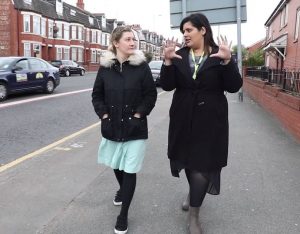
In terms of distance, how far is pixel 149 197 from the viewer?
172 inches

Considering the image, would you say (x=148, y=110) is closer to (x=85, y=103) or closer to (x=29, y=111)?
(x=29, y=111)

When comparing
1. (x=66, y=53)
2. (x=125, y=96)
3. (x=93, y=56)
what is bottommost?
(x=125, y=96)

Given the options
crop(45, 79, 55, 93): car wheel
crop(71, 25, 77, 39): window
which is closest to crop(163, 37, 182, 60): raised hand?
crop(45, 79, 55, 93): car wheel

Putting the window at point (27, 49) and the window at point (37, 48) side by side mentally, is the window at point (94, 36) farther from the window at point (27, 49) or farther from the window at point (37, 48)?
the window at point (27, 49)

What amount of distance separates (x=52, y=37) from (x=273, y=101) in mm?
46010

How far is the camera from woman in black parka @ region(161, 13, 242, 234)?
3.35 meters

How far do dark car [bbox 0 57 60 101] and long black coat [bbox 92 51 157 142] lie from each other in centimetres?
1108

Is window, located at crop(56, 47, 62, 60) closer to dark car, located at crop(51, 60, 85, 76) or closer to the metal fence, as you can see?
dark car, located at crop(51, 60, 85, 76)

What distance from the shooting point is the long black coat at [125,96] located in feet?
11.5

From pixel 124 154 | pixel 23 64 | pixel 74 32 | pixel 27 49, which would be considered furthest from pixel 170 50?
pixel 74 32

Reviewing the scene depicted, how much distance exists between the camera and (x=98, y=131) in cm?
852

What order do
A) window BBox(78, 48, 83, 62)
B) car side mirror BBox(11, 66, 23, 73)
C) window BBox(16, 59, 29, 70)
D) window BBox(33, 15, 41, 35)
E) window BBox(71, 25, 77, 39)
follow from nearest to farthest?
car side mirror BBox(11, 66, 23, 73) < window BBox(16, 59, 29, 70) < window BBox(33, 15, 41, 35) < window BBox(71, 25, 77, 39) < window BBox(78, 48, 83, 62)

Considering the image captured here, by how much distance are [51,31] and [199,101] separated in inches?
2065

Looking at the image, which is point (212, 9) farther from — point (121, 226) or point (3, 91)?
point (121, 226)
